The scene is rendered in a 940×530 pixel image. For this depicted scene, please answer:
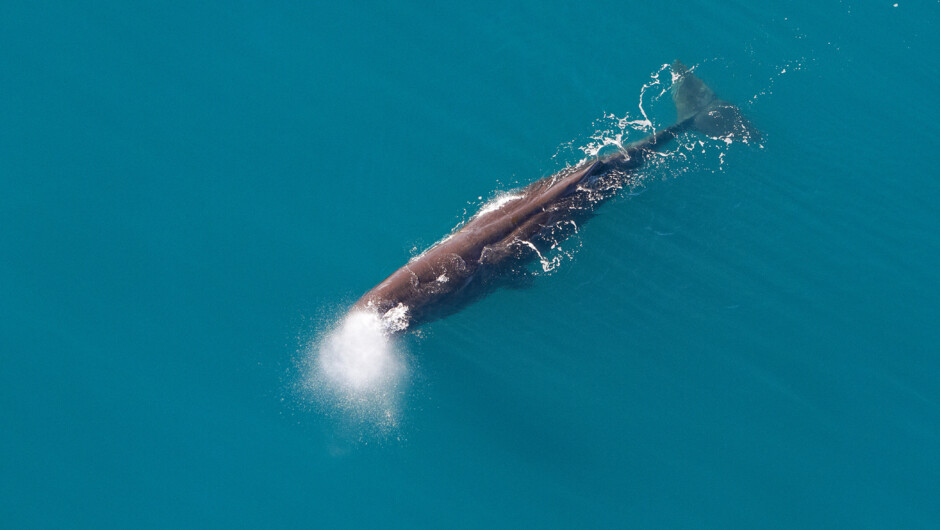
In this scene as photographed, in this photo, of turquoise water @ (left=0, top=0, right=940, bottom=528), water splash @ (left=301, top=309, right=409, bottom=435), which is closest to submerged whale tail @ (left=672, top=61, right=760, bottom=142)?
turquoise water @ (left=0, top=0, right=940, bottom=528)

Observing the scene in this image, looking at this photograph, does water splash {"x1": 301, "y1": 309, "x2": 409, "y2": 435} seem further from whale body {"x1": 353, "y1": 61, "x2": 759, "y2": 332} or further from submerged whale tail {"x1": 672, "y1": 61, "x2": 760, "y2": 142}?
submerged whale tail {"x1": 672, "y1": 61, "x2": 760, "y2": 142}

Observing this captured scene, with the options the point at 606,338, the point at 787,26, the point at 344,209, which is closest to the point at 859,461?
the point at 606,338

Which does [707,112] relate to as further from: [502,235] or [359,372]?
[359,372]

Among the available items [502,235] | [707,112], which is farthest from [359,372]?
[707,112]

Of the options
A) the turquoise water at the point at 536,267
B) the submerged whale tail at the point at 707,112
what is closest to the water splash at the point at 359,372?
the turquoise water at the point at 536,267

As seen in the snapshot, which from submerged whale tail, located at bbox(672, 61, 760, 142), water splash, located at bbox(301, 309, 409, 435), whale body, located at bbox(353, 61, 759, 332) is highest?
submerged whale tail, located at bbox(672, 61, 760, 142)

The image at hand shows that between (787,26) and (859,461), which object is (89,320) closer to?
(859,461)

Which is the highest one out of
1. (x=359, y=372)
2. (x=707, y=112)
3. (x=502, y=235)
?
(x=707, y=112)
